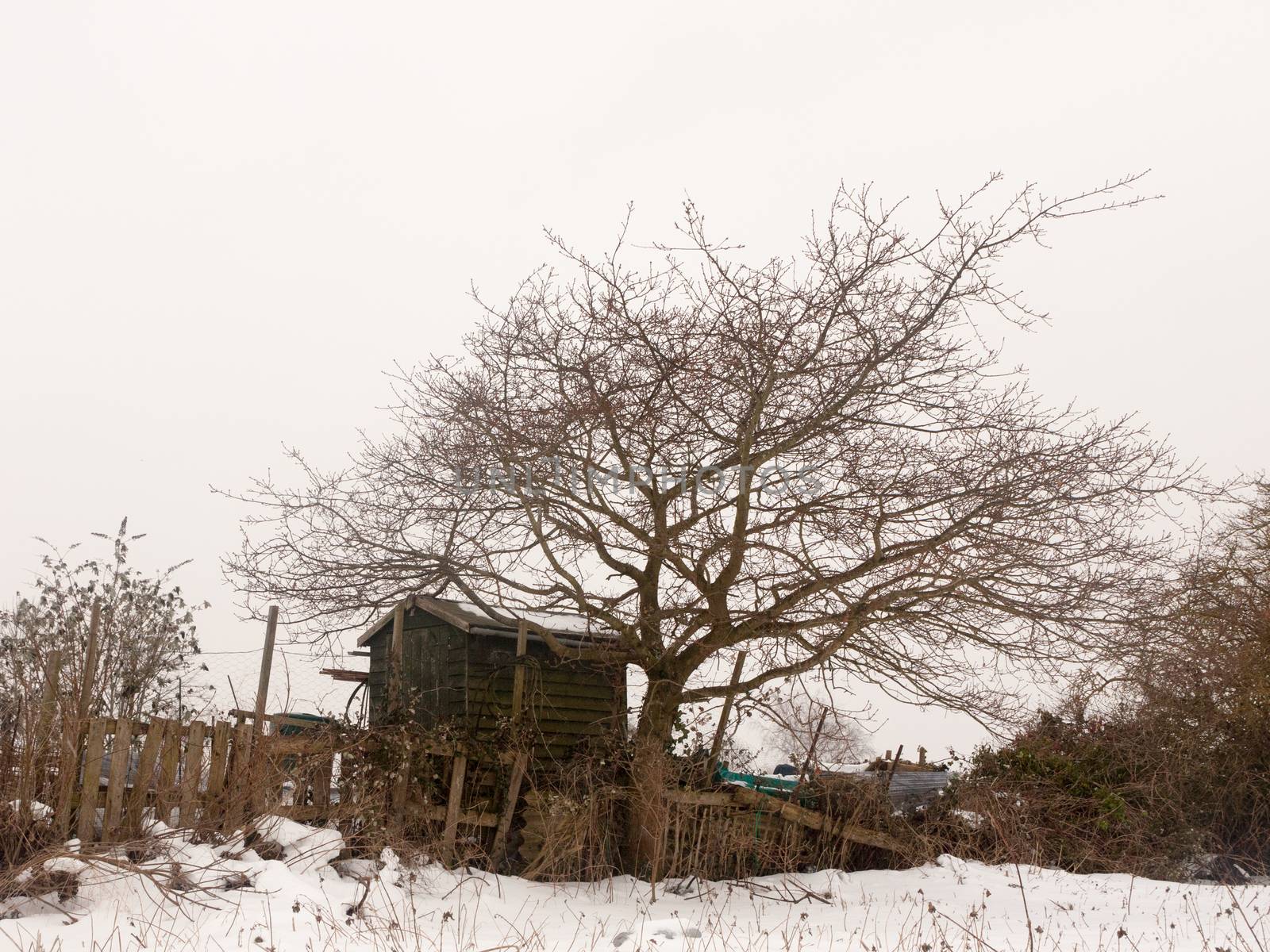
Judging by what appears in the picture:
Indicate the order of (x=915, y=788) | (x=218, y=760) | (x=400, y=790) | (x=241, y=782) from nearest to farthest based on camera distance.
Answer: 1. (x=241, y=782)
2. (x=218, y=760)
3. (x=400, y=790)
4. (x=915, y=788)

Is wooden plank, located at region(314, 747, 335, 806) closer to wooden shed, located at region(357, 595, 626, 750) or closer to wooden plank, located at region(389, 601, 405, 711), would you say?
wooden plank, located at region(389, 601, 405, 711)

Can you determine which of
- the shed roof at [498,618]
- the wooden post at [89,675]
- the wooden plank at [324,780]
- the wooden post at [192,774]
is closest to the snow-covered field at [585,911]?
the wooden post at [192,774]

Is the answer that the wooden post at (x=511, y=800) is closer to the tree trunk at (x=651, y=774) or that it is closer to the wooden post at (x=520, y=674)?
the wooden post at (x=520, y=674)

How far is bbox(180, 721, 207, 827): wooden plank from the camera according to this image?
823cm

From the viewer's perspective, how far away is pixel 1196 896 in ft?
33.4

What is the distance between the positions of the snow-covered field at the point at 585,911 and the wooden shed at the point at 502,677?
8.43ft

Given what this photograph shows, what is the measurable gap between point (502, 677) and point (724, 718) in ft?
10.7

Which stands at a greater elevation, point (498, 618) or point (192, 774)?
point (498, 618)

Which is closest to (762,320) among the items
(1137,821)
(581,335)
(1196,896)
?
(581,335)

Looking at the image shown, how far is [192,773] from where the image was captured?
27.5 ft

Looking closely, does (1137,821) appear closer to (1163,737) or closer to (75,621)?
(1163,737)

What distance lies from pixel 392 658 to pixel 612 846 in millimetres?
3409

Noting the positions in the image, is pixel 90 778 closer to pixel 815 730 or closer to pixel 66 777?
pixel 66 777

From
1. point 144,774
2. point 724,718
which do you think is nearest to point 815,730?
point 724,718
